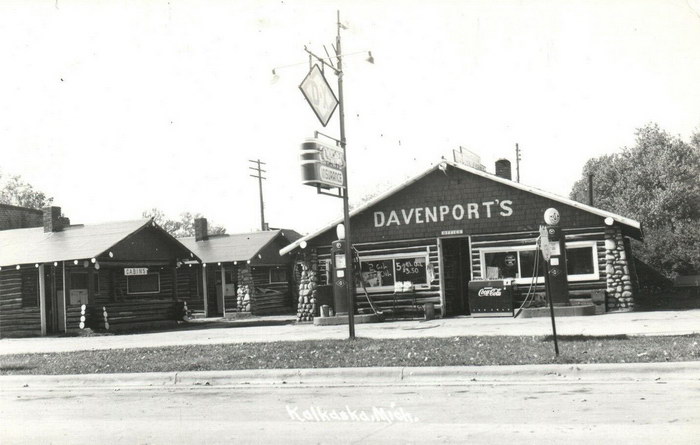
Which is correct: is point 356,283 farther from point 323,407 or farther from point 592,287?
point 323,407

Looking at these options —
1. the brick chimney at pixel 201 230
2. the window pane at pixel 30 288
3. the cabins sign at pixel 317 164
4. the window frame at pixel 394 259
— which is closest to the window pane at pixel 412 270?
the window frame at pixel 394 259

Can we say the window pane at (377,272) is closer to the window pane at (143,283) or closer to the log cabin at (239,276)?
the window pane at (143,283)

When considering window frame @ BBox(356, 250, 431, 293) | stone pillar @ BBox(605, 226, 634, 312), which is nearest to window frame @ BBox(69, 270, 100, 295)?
window frame @ BBox(356, 250, 431, 293)

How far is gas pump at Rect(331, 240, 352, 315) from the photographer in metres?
23.9

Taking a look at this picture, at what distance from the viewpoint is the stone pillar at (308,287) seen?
86.7ft

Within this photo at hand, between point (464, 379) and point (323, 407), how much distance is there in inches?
107

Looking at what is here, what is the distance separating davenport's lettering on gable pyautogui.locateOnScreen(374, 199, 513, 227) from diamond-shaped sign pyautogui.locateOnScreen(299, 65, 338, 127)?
992 cm

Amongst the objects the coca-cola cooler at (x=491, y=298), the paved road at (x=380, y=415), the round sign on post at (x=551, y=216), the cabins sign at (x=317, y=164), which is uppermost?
the cabins sign at (x=317, y=164)

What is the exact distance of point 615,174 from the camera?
59.9 m

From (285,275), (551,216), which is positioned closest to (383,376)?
(551,216)

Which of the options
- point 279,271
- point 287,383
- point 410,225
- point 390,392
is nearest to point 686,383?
point 390,392

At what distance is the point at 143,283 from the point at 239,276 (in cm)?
765

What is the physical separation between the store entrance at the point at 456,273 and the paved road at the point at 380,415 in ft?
48.8

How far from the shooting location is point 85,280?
28.3 m
